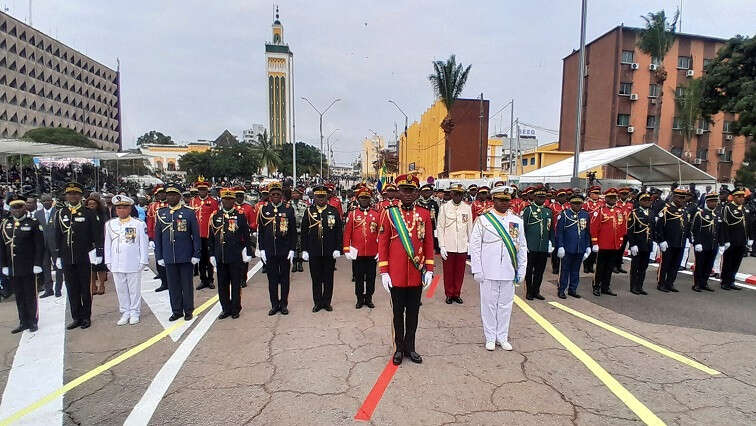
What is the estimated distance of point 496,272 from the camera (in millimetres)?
4969

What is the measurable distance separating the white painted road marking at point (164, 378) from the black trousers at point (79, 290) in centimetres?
164

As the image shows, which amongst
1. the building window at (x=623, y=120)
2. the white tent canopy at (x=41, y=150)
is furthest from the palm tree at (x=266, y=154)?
the building window at (x=623, y=120)

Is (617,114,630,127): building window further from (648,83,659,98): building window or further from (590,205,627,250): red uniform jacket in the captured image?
(590,205,627,250): red uniform jacket

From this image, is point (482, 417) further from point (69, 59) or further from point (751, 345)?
point (69, 59)

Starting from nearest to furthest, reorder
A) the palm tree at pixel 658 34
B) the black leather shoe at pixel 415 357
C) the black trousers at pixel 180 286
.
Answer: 1. the black leather shoe at pixel 415 357
2. the black trousers at pixel 180 286
3. the palm tree at pixel 658 34

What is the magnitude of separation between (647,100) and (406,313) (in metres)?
42.5

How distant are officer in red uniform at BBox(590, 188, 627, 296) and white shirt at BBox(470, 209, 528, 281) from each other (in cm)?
319

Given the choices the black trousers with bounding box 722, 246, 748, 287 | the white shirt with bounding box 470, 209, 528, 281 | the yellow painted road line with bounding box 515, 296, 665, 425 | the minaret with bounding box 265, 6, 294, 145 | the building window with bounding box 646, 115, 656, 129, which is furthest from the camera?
the minaret with bounding box 265, 6, 294, 145

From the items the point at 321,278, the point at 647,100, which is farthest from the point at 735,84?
the point at 321,278

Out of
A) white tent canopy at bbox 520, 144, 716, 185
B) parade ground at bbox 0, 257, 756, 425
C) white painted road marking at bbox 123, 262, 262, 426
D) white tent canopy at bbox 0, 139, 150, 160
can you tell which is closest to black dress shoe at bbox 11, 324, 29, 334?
parade ground at bbox 0, 257, 756, 425

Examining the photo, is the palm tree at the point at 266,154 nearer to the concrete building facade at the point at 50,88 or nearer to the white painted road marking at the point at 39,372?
the concrete building facade at the point at 50,88

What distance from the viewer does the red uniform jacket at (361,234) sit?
6902 millimetres

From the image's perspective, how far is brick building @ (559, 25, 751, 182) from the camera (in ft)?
120

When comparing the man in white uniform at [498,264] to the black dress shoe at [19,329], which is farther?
the black dress shoe at [19,329]
